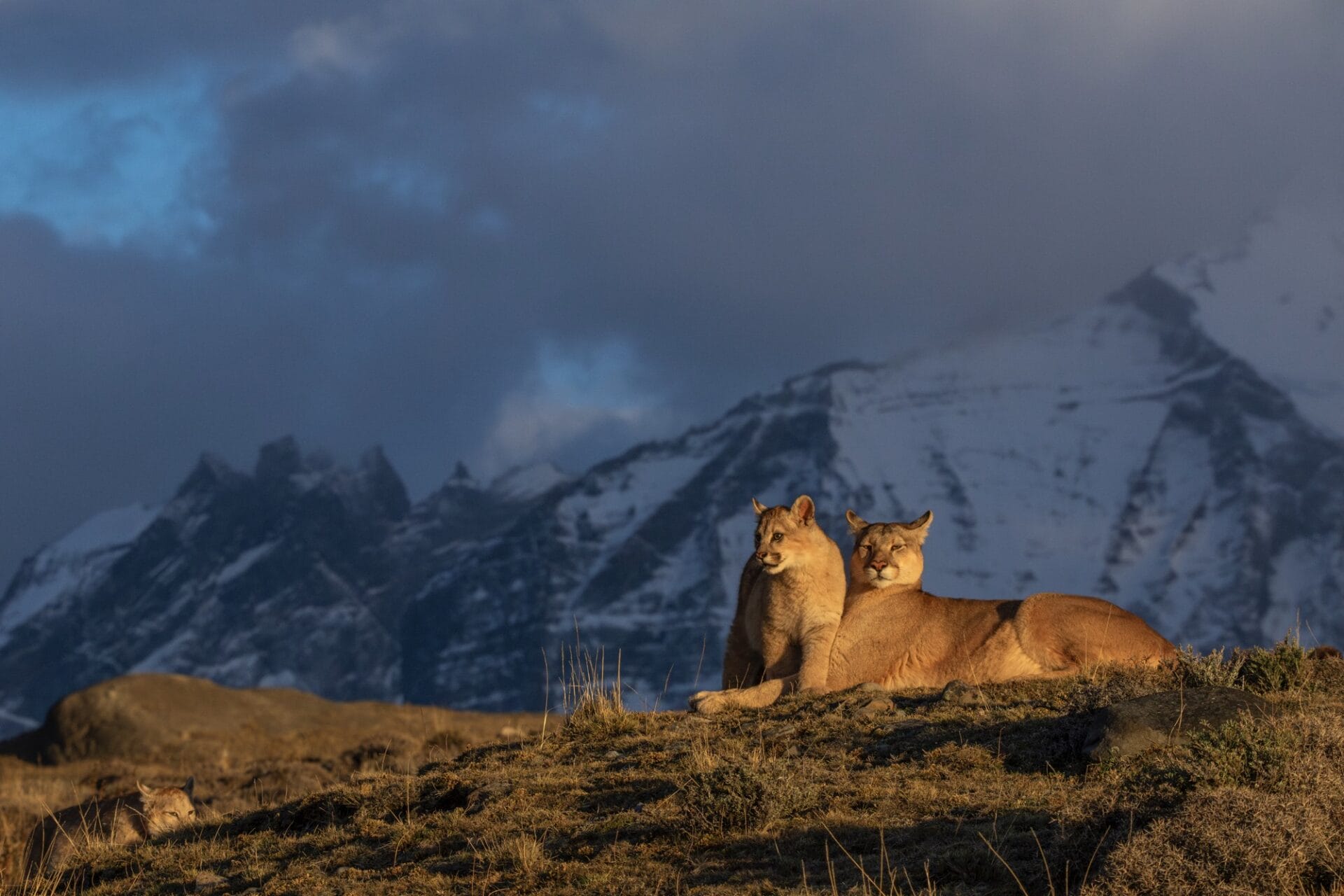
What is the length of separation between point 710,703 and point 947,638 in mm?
2640

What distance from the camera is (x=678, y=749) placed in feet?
45.8

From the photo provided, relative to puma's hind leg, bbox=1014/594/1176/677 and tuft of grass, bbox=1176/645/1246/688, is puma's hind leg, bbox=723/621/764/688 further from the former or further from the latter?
tuft of grass, bbox=1176/645/1246/688

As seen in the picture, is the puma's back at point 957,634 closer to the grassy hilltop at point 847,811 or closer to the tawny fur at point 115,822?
the grassy hilltop at point 847,811

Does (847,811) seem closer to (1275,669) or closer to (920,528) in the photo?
(1275,669)

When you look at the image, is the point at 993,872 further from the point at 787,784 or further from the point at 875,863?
the point at 787,784

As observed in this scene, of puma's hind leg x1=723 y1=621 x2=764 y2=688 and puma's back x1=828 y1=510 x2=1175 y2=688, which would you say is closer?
puma's back x1=828 y1=510 x2=1175 y2=688

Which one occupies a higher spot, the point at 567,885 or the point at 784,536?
the point at 784,536

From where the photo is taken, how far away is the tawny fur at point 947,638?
51.9 ft

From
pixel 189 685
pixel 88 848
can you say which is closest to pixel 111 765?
pixel 189 685

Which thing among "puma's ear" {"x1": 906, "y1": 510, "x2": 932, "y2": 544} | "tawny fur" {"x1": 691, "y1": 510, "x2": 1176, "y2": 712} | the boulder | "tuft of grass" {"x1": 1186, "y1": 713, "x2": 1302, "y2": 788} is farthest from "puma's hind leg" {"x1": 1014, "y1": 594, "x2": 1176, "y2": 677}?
"tuft of grass" {"x1": 1186, "y1": 713, "x2": 1302, "y2": 788}

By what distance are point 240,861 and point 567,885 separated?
3833mm

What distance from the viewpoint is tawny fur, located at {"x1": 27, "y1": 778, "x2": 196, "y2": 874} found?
1606cm

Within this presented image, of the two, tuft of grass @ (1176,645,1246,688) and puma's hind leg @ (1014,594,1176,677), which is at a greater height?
puma's hind leg @ (1014,594,1176,677)

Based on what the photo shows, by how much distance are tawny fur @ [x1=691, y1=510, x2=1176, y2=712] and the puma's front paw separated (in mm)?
16
